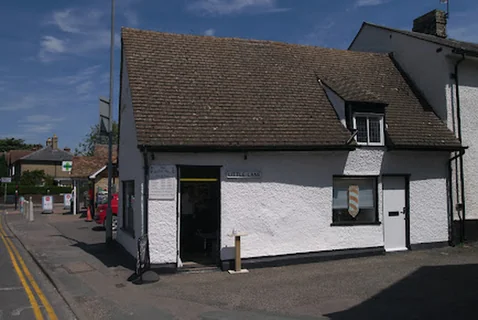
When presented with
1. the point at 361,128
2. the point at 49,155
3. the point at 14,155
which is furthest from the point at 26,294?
the point at 14,155

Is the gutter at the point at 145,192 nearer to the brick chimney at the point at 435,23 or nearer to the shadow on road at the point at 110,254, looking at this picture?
the shadow on road at the point at 110,254

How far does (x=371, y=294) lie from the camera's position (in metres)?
7.88

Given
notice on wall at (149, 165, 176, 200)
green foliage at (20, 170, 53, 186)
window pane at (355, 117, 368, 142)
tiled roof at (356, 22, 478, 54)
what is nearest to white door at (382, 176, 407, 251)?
window pane at (355, 117, 368, 142)

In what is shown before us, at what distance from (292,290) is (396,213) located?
5371mm

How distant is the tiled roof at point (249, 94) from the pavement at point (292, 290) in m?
3.13

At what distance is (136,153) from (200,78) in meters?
2.93

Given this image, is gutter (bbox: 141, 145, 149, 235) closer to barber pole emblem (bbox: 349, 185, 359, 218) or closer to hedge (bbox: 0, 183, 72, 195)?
barber pole emblem (bbox: 349, 185, 359, 218)

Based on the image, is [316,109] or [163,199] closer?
[163,199]

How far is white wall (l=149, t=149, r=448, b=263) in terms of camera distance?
32.9 feet

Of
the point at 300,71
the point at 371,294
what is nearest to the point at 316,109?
the point at 300,71

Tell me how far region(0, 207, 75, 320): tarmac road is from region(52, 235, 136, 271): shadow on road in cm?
168

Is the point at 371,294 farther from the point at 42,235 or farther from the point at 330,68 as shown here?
the point at 42,235

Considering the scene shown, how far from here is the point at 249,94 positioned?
12125mm

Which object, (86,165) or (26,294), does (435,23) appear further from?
(86,165)
